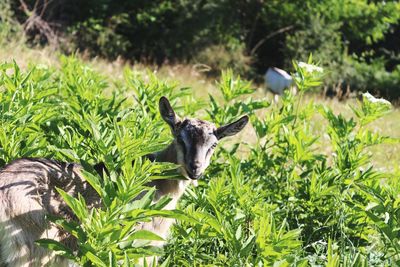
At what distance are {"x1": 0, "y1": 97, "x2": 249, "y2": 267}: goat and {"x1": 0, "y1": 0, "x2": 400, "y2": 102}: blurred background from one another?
13571mm

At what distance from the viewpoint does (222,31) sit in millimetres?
20641

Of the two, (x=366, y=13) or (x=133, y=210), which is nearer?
(x=133, y=210)

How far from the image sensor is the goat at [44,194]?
4391mm

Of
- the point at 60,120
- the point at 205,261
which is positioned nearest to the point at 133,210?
the point at 205,261

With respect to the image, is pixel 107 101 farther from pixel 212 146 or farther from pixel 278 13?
pixel 278 13

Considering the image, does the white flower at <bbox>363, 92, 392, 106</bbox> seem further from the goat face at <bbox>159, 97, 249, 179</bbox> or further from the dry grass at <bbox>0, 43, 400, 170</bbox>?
the dry grass at <bbox>0, 43, 400, 170</bbox>

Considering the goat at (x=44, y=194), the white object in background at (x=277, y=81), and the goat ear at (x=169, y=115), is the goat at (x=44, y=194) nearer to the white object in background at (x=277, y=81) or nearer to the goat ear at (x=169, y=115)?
the goat ear at (x=169, y=115)

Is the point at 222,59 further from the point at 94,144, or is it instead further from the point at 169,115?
the point at 94,144

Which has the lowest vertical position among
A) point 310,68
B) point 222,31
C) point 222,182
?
point 222,31

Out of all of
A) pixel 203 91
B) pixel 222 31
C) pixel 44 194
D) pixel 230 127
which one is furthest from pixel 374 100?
pixel 222 31

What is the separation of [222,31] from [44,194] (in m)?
16.5

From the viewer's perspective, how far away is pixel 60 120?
20.8ft

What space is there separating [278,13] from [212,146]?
15798mm

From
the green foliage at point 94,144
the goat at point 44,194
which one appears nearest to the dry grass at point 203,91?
the green foliage at point 94,144
